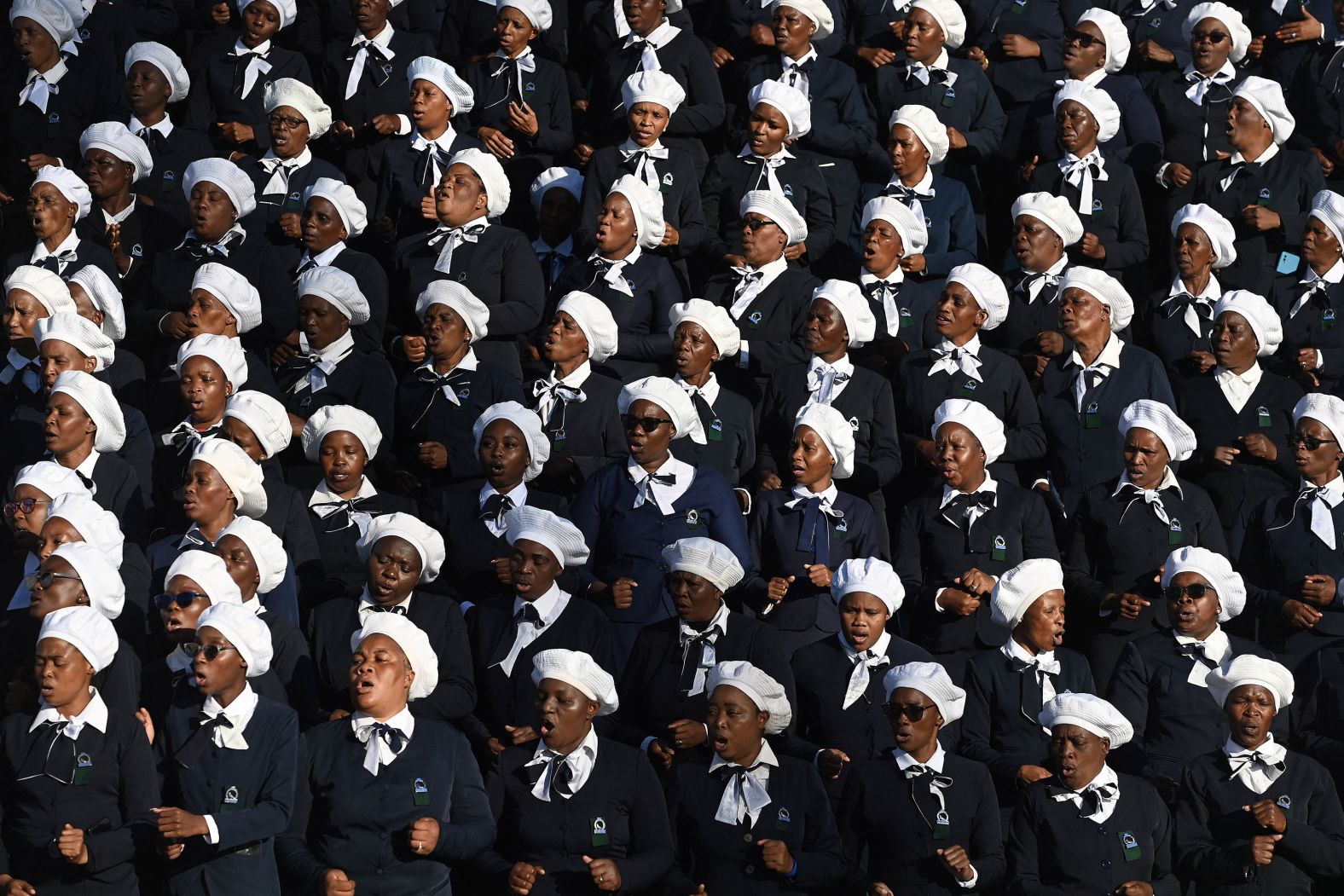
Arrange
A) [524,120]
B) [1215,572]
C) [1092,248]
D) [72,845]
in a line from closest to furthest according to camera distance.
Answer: [72,845]
[1215,572]
[1092,248]
[524,120]

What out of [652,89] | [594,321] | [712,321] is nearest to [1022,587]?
[712,321]

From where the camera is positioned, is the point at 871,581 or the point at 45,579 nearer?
the point at 45,579

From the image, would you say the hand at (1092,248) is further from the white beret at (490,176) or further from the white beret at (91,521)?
the white beret at (91,521)

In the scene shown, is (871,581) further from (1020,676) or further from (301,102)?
(301,102)

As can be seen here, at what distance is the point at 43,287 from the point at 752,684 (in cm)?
390

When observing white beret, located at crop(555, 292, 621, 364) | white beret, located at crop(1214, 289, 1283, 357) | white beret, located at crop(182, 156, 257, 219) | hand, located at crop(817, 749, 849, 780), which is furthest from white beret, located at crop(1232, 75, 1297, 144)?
white beret, located at crop(182, 156, 257, 219)

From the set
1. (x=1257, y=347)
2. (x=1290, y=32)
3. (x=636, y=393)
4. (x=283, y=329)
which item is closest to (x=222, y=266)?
(x=283, y=329)

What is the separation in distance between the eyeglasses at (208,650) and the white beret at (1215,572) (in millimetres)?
3750

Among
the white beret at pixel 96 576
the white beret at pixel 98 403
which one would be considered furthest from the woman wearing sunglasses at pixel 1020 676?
the white beret at pixel 98 403

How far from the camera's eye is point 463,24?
487 inches

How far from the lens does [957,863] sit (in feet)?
25.9

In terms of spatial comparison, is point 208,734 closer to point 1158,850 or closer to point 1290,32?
point 1158,850

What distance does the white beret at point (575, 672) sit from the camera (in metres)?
8.02

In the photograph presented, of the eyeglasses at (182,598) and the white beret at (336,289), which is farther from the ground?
the eyeglasses at (182,598)
